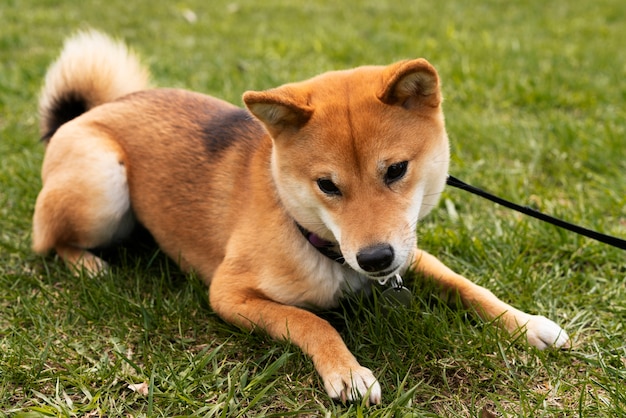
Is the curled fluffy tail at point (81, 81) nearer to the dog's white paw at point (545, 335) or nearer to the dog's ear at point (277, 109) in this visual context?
the dog's ear at point (277, 109)

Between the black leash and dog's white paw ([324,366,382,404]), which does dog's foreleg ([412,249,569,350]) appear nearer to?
the black leash

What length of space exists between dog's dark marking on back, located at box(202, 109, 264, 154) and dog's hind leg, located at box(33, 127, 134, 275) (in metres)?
0.51

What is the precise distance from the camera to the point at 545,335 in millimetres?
2859

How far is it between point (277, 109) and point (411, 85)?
550mm

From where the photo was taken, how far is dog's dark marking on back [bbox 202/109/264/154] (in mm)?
3443

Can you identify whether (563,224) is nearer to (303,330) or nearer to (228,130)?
(303,330)

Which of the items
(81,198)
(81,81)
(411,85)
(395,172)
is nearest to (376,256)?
(395,172)

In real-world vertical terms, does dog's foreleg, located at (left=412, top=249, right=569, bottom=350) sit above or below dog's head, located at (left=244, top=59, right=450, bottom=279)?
below

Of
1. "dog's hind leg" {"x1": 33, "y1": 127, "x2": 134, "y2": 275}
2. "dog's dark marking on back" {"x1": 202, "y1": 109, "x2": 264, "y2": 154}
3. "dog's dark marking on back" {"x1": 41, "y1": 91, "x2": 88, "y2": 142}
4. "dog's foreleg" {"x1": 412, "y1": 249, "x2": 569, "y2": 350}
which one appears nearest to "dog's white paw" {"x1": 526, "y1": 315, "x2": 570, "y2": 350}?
"dog's foreleg" {"x1": 412, "y1": 249, "x2": 569, "y2": 350}

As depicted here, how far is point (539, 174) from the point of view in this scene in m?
4.54

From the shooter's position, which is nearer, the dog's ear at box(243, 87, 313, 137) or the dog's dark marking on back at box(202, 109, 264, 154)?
the dog's ear at box(243, 87, 313, 137)

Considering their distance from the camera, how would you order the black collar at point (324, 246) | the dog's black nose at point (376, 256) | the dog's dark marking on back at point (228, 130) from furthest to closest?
the dog's dark marking on back at point (228, 130)
the black collar at point (324, 246)
the dog's black nose at point (376, 256)

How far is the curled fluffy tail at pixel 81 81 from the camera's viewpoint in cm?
418

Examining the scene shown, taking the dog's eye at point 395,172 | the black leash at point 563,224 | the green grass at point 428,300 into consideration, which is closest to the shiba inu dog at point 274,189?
the dog's eye at point 395,172
